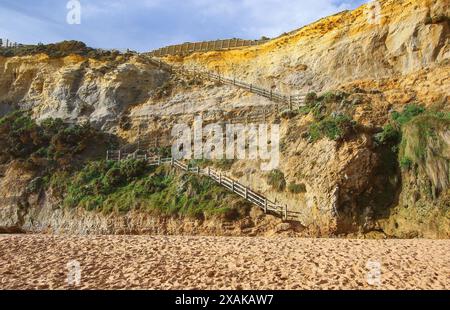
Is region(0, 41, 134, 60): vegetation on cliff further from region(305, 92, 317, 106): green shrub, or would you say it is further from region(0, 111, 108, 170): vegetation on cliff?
region(305, 92, 317, 106): green shrub

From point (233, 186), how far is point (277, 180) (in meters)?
2.41

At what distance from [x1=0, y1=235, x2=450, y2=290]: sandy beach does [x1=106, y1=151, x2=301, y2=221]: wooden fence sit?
639 centimetres

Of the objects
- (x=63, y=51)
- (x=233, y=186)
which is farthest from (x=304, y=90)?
(x=63, y=51)

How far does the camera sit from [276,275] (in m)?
8.19

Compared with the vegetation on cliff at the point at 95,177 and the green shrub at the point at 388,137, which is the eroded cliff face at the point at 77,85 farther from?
the green shrub at the point at 388,137

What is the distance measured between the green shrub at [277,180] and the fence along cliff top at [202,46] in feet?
64.0

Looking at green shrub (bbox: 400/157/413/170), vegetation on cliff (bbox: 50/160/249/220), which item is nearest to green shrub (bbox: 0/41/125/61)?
vegetation on cliff (bbox: 50/160/249/220)

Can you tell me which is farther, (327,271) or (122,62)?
(122,62)

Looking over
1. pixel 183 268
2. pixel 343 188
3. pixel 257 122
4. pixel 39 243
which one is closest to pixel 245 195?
pixel 343 188

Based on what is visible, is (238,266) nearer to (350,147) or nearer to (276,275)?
(276,275)

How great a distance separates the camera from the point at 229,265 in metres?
9.02

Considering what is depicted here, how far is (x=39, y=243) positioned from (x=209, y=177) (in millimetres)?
10885

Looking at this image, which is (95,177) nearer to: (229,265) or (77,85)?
(77,85)

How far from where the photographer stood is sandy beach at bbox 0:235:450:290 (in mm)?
7754
